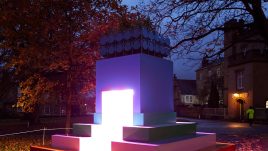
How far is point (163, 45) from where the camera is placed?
31.5 feet

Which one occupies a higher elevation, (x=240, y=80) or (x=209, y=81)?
(x=209, y=81)

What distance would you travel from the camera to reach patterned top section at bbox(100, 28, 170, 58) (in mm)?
8805

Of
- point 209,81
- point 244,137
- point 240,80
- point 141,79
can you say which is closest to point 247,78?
point 240,80

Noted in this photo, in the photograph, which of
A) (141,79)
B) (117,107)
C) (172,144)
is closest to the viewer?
(172,144)

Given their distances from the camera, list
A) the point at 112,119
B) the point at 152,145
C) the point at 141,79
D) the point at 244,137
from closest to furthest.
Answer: the point at 152,145 → the point at 141,79 → the point at 112,119 → the point at 244,137

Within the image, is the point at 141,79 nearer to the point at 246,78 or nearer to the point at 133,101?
the point at 133,101

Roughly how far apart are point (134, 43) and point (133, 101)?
54.3 inches

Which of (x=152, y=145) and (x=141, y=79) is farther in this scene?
(x=141, y=79)

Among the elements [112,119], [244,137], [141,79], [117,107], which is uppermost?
[141,79]

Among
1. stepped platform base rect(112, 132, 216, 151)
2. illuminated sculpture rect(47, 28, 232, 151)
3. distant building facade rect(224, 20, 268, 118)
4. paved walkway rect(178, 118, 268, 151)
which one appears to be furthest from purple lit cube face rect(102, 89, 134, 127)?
distant building facade rect(224, 20, 268, 118)

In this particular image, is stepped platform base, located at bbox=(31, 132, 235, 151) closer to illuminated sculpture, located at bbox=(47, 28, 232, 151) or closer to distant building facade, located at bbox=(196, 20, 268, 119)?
illuminated sculpture, located at bbox=(47, 28, 232, 151)

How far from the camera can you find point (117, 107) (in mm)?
8875

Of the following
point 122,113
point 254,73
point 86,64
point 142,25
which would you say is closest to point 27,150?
point 86,64

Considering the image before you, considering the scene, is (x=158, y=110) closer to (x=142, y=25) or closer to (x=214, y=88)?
(x=142, y=25)
